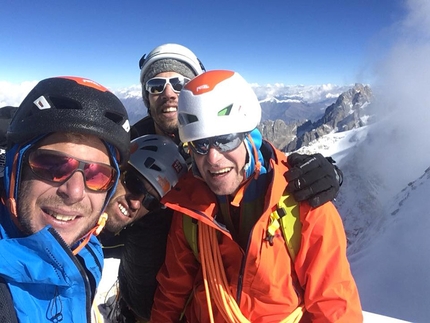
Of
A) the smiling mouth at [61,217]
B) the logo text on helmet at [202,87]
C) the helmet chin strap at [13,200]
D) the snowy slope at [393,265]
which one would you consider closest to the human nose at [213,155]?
the logo text on helmet at [202,87]

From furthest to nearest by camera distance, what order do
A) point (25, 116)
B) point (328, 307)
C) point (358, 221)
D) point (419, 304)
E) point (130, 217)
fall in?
point (358, 221) → point (419, 304) → point (130, 217) → point (328, 307) → point (25, 116)

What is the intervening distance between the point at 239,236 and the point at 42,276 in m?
2.08

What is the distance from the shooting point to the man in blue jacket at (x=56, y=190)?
2.22 meters

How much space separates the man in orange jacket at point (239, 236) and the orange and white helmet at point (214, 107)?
0.03 feet

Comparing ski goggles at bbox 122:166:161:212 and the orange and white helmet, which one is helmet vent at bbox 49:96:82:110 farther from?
ski goggles at bbox 122:166:161:212

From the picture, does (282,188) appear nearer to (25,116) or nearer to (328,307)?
(328,307)

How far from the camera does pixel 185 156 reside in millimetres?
4512

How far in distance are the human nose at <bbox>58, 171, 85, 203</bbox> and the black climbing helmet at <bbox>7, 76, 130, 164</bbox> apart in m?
0.39

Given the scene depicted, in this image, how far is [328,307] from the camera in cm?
315

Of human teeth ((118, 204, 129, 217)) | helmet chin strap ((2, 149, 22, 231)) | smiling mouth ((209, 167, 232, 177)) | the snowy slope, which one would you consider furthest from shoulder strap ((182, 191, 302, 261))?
the snowy slope

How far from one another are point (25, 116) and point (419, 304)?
3337cm

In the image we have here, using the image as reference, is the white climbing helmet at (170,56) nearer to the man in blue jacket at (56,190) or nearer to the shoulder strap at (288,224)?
the man in blue jacket at (56,190)

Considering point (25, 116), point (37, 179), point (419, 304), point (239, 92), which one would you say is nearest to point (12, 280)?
point (37, 179)

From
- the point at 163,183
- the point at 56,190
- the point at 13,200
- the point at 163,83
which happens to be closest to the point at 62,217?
the point at 56,190
